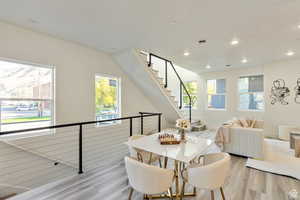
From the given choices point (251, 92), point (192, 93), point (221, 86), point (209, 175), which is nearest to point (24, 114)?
point (209, 175)

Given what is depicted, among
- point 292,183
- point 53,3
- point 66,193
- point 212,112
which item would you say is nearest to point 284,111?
point 212,112

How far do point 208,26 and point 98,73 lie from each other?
10.7ft

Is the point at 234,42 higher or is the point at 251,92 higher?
the point at 234,42

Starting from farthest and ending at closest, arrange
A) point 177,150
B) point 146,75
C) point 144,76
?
point 144,76, point 146,75, point 177,150

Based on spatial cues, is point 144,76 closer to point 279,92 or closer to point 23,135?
point 23,135

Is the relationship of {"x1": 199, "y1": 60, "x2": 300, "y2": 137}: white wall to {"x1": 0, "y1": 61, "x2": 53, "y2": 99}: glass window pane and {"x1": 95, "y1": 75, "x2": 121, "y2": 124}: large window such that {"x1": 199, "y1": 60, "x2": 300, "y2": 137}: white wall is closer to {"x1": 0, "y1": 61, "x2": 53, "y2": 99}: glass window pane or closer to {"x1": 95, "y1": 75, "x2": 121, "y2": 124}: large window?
{"x1": 95, "y1": 75, "x2": 121, "y2": 124}: large window

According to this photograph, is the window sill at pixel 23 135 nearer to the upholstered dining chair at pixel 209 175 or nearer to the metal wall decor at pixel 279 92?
the upholstered dining chair at pixel 209 175

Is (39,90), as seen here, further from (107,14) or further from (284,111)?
(284,111)

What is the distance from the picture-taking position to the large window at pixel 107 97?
4664mm

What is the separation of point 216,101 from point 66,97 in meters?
6.30

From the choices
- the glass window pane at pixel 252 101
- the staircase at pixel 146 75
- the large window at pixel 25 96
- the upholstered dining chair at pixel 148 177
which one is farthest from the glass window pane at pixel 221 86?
the large window at pixel 25 96

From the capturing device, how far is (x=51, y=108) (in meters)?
3.54

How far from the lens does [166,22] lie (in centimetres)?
273

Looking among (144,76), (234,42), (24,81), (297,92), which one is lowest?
(297,92)
